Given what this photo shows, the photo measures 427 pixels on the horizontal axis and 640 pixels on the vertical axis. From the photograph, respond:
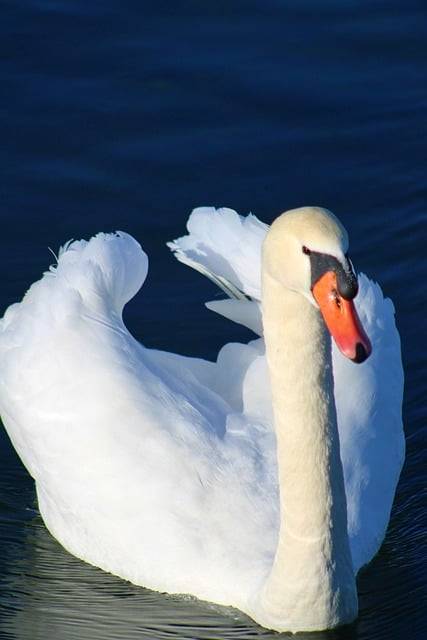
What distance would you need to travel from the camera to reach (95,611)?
338 inches

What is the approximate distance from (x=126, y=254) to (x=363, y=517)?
228 centimetres

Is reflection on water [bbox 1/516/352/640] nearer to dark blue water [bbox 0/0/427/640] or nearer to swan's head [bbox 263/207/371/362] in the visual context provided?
dark blue water [bbox 0/0/427/640]

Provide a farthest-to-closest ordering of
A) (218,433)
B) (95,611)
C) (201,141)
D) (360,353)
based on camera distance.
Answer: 1. (201,141)
2. (218,433)
3. (95,611)
4. (360,353)

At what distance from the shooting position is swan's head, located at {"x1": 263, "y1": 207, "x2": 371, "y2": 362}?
21.3 ft

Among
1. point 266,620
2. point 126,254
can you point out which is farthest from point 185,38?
point 266,620

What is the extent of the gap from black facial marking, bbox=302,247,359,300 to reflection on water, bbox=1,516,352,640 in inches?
93.1

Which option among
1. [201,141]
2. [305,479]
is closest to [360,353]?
[305,479]

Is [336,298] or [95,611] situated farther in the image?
[95,611]

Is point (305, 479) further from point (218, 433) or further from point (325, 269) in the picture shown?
point (325, 269)

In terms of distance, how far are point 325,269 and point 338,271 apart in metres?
0.06

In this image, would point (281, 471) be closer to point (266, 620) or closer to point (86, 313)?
point (266, 620)

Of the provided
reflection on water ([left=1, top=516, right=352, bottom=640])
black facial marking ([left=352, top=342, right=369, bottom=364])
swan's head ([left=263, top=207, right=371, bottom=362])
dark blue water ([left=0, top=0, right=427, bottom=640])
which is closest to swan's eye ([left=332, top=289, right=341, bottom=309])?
swan's head ([left=263, top=207, right=371, bottom=362])

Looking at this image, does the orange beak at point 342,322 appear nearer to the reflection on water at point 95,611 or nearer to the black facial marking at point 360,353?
the black facial marking at point 360,353

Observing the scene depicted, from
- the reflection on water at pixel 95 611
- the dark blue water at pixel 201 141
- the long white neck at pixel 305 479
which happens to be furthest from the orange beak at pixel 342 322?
the dark blue water at pixel 201 141
